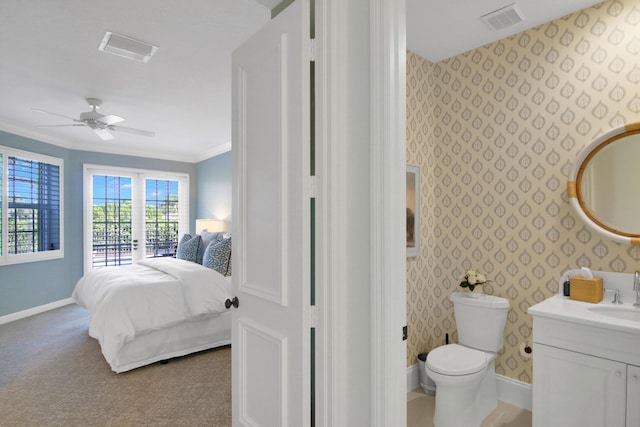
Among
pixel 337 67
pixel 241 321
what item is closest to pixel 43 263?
pixel 241 321

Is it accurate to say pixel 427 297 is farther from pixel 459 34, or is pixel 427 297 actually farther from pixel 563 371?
pixel 459 34

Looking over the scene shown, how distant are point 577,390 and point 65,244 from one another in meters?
6.25

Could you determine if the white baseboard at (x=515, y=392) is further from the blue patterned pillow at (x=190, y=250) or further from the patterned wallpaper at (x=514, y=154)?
the blue patterned pillow at (x=190, y=250)

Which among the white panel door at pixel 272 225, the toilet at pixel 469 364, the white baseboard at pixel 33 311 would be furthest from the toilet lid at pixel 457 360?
the white baseboard at pixel 33 311

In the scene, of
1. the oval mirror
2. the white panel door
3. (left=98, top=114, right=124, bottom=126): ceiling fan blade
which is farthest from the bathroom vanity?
(left=98, top=114, right=124, bottom=126): ceiling fan blade

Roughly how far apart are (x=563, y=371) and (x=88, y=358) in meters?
3.69

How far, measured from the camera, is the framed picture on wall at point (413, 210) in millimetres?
2686

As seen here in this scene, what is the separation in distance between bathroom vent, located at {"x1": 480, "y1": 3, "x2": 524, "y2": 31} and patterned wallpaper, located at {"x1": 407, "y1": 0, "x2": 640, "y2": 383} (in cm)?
21

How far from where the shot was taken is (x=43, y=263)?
503 cm

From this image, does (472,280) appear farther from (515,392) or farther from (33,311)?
(33,311)

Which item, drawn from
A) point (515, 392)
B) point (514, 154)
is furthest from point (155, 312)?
point (514, 154)

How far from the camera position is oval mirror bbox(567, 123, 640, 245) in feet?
6.72

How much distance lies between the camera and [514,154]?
8.25 ft

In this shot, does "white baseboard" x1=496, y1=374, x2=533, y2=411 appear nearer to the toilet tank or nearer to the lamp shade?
the toilet tank
